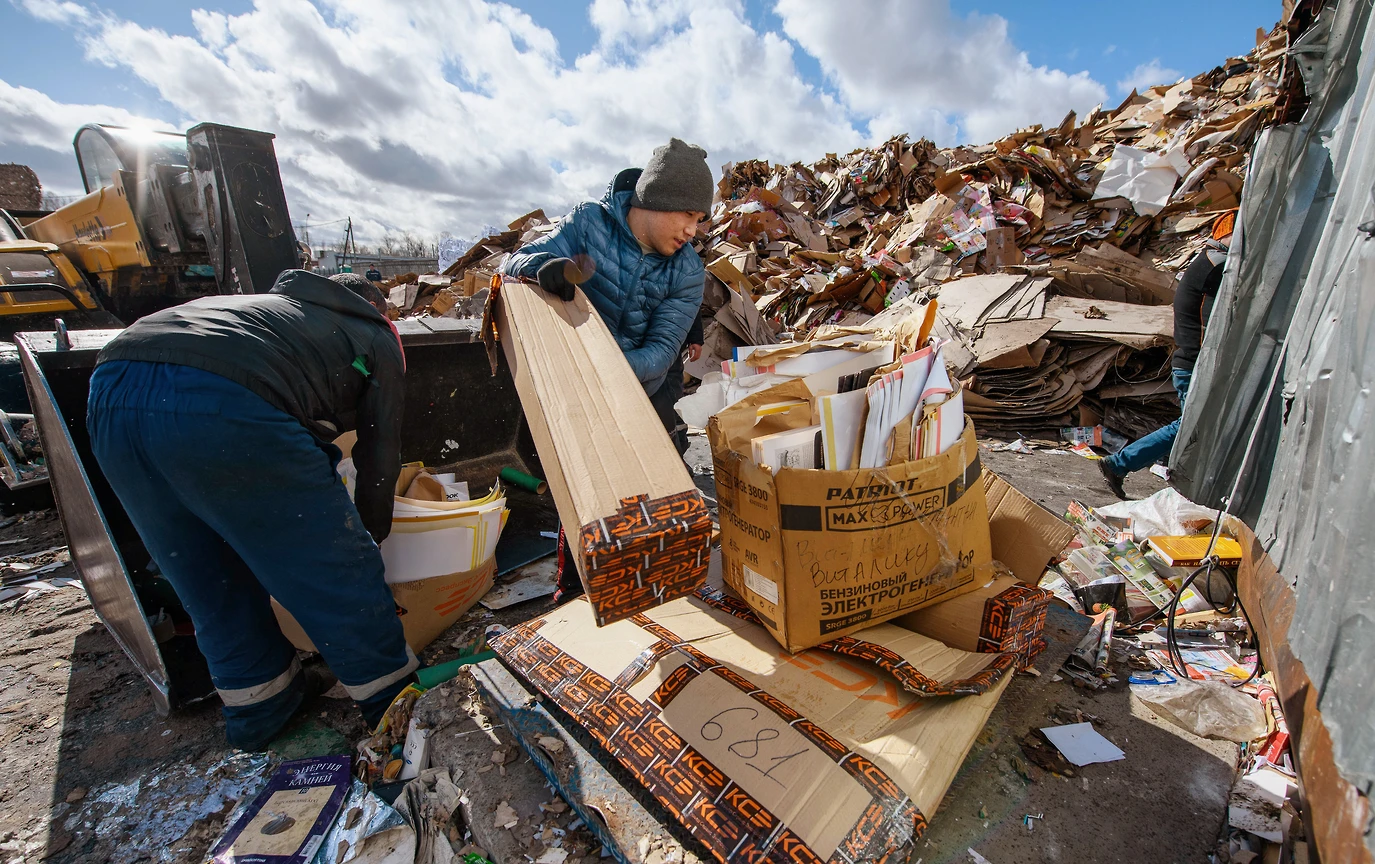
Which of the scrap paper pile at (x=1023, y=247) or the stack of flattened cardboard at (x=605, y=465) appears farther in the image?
the scrap paper pile at (x=1023, y=247)

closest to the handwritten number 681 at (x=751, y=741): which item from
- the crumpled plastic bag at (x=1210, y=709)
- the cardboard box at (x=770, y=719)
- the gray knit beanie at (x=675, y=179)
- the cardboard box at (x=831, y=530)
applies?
the cardboard box at (x=770, y=719)

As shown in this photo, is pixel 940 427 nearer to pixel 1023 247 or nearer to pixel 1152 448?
pixel 1152 448

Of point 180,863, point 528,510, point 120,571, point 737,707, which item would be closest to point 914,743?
point 737,707

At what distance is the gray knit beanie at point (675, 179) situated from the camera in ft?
6.24

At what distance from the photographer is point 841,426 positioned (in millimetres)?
1321

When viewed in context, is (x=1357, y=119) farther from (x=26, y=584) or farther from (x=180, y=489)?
(x=26, y=584)

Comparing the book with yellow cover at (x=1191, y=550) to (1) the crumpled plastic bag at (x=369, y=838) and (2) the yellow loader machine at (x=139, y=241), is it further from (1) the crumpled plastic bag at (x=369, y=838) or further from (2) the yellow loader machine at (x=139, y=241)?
(2) the yellow loader machine at (x=139, y=241)

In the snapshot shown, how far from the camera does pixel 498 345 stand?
5.87ft

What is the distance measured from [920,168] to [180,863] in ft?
35.4

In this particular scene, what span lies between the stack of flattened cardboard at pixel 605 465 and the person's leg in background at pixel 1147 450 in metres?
3.10

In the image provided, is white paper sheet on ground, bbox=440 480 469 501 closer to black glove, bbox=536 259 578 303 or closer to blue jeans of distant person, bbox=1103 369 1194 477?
black glove, bbox=536 259 578 303

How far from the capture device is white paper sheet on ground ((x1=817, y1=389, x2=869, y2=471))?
1.30 meters

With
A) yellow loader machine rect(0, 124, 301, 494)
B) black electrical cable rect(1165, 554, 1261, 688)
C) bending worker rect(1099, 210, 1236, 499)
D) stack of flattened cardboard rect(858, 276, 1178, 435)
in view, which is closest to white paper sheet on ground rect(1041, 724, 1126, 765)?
black electrical cable rect(1165, 554, 1261, 688)

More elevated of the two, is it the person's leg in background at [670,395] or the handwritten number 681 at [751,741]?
the person's leg in background at [670,395]
